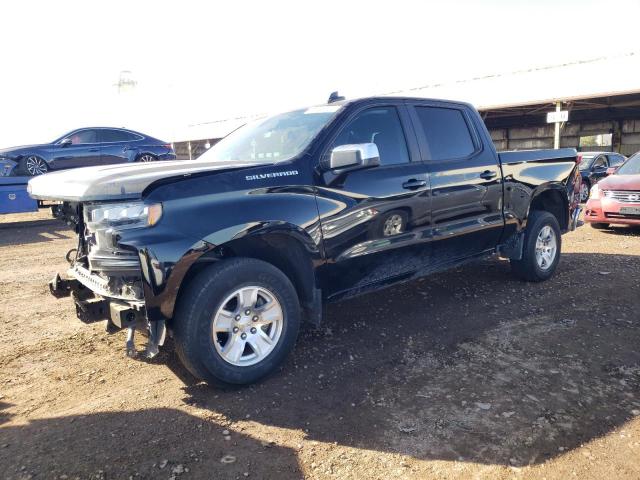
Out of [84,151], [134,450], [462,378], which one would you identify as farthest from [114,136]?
[462,378]

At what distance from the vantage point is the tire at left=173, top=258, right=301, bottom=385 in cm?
297

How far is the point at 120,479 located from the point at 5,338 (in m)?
2.55

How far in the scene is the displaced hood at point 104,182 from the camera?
113 inches

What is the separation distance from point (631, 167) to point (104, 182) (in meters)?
9.72

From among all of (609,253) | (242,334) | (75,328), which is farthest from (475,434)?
(609,253)

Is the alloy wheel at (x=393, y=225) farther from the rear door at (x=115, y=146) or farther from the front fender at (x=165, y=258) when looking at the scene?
the rear door at (x=115, y=146)

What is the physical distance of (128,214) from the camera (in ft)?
9.43

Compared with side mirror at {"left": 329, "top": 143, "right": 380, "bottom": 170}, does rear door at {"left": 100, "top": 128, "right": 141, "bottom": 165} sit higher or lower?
higher

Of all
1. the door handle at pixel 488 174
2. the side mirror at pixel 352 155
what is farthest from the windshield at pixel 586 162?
the side mirror at pixel 352 155

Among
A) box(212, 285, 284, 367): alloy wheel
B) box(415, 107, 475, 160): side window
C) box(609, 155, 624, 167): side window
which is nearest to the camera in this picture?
box(212, 285, 284, 367): alloy wheel

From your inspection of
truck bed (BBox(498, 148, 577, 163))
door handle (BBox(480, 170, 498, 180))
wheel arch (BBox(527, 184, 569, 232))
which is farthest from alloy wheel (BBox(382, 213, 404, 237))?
wheel arch (BBox(527, 184, 569, 232))

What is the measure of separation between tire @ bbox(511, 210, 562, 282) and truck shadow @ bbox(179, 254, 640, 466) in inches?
16.4

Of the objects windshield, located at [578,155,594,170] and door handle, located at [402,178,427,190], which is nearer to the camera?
door handle, located at [402,178,427,190]

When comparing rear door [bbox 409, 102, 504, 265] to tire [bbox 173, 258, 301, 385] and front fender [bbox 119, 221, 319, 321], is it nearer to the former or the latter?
tire [bbox 173, 258, 301, 385]
